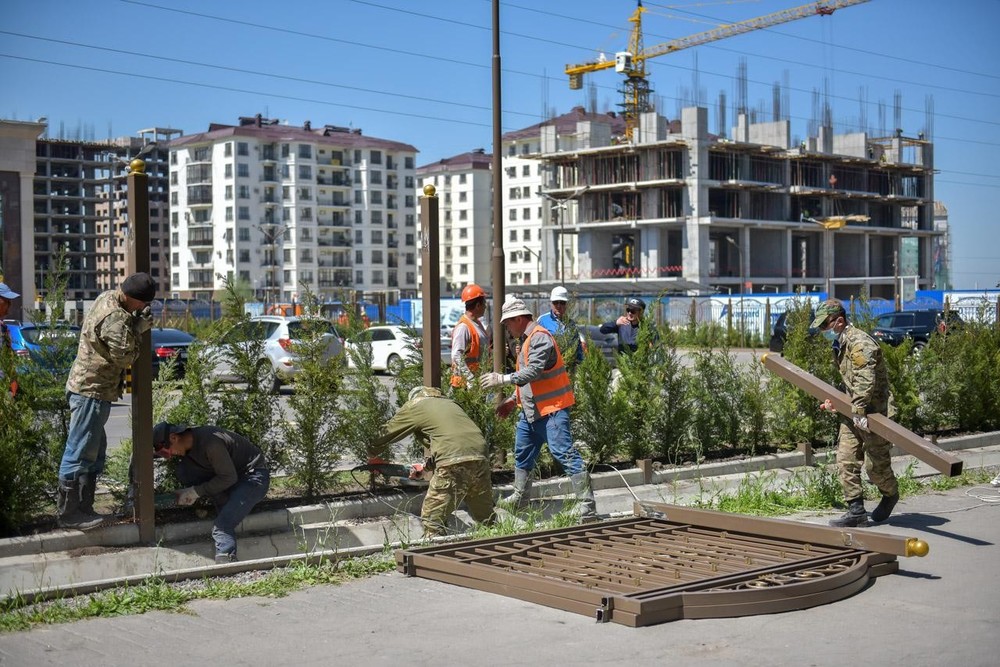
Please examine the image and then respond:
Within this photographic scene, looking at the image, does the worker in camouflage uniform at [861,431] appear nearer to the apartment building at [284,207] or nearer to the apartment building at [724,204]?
the apartment building at [724,204]

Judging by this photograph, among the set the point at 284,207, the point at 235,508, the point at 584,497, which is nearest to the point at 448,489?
the point at 584,497

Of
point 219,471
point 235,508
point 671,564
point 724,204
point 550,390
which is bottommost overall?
point 671,564

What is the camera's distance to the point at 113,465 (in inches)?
348

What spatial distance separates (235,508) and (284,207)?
391 ft

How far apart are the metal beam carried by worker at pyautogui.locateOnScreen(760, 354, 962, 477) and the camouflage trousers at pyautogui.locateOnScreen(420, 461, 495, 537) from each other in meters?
2.89

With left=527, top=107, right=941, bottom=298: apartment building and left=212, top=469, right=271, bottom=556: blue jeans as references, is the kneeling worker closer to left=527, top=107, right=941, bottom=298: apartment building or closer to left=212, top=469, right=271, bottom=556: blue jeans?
left=212, top=469, right=271, bottom=556: blue jeans

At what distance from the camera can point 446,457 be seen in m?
8.62

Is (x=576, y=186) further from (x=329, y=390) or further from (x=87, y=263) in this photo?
(x=329, y=390)

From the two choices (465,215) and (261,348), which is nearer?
(261,348)

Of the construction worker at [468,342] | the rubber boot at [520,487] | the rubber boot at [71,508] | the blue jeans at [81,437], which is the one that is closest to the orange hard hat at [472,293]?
the construction worker at [468,342]

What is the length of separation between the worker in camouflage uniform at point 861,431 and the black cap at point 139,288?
18.4ft

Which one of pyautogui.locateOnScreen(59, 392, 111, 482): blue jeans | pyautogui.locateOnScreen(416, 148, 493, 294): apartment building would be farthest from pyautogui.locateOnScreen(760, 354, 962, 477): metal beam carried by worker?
pyautogui.locateOnScreen(416, 148, 493, 294): apartment building

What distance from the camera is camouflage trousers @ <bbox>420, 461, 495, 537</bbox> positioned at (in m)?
8.65

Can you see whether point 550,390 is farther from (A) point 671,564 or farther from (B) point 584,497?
(A) point 671,564
